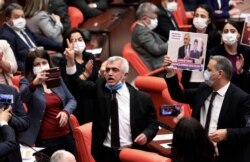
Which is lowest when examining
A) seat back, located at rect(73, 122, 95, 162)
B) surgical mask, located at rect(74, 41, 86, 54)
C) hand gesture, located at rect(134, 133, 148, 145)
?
seat back, located at rect(73, 122, 95, 162)

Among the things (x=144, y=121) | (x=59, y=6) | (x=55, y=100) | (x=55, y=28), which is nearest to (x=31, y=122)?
(x=55, y=100)

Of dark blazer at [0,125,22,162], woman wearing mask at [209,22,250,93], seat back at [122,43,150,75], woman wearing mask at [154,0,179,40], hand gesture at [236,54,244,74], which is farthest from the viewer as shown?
woman wearing mask at [154,0,179,40]

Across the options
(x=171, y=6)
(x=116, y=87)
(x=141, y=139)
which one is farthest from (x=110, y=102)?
(x=171, y=6)

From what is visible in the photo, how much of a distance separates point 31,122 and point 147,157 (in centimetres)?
115

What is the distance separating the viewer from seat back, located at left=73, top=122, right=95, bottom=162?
5977mm

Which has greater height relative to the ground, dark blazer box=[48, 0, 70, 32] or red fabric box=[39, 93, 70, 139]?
dark blazer box=[48, 0, 70, 32]

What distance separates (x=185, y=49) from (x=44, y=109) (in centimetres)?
135

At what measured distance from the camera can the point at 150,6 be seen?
852cm

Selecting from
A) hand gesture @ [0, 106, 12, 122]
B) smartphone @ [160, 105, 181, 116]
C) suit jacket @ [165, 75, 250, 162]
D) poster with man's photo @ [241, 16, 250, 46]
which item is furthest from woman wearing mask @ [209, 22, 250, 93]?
hand gesture @ [0, 106, 12, 122]

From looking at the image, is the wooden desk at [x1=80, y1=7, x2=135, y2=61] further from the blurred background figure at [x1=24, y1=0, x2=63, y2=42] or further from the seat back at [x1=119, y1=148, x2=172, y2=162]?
the seat back at [x1=119, y1=148, x2=172, y2=162]

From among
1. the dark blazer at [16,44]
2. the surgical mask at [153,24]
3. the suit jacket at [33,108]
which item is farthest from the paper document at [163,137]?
the surgical mask at [153,24]

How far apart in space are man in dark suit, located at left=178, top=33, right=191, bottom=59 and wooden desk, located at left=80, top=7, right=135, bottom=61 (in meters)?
2.67

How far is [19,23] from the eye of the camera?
289 inches

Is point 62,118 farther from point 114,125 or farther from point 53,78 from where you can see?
point 114,125
